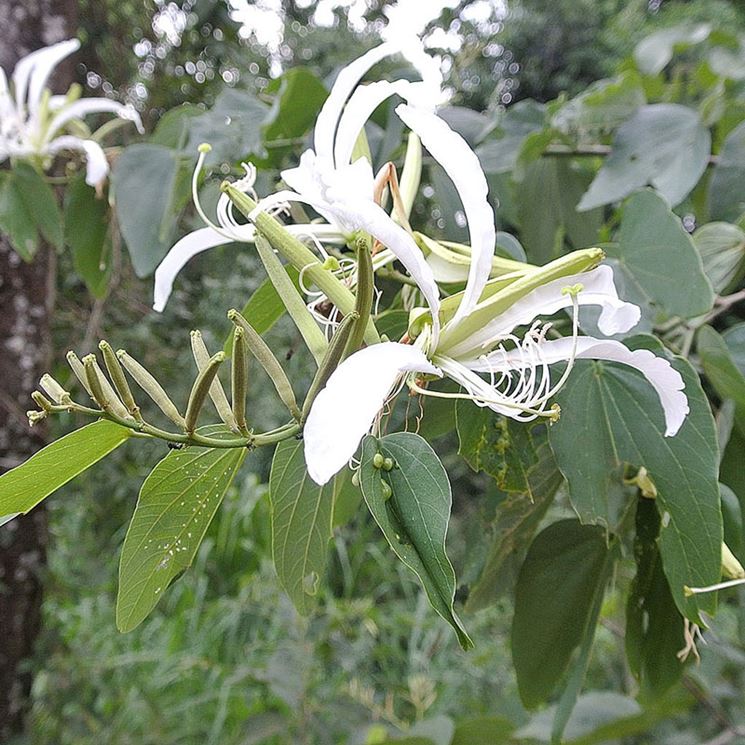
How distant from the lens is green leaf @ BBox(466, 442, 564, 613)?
14.5 inches

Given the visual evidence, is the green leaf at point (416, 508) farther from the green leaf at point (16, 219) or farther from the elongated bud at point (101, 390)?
the green leaf at point (16, 219)

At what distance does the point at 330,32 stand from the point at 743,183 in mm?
1507

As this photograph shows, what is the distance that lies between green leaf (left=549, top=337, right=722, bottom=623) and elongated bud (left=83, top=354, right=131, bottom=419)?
0.17 meters

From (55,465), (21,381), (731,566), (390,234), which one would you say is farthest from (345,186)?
(21,381)

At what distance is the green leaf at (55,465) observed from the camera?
225mm

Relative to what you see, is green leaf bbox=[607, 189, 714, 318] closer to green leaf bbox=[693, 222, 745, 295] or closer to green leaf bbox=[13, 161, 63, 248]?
green leaf bbox=[693, 222, 745, 295]

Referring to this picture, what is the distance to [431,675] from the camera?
1409mm

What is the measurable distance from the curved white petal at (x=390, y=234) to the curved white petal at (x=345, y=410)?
0.12ft

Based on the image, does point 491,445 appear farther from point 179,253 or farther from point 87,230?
point 87,230

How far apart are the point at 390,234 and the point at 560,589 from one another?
0.74 ft

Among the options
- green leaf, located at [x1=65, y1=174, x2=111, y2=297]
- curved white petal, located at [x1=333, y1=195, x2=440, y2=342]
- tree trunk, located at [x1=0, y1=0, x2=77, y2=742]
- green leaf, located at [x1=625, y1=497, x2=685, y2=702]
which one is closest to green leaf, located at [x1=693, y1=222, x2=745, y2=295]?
green leaf, located at [x1=625, y1=497, x2=685, y2=702]

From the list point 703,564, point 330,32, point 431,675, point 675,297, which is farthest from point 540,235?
point 330,32

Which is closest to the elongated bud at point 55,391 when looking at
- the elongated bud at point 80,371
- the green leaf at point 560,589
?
the elongated bud at point 80,371

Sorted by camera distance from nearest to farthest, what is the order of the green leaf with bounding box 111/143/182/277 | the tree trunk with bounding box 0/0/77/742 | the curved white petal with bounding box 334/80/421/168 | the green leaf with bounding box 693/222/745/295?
the curved white petal with bounding box 334/80/421/168
the green leaf with bounding box 693/222/745/295
the green leaf with bounding box 111/143/182/277
the tree trunk with bounding box 0/0/77/742
